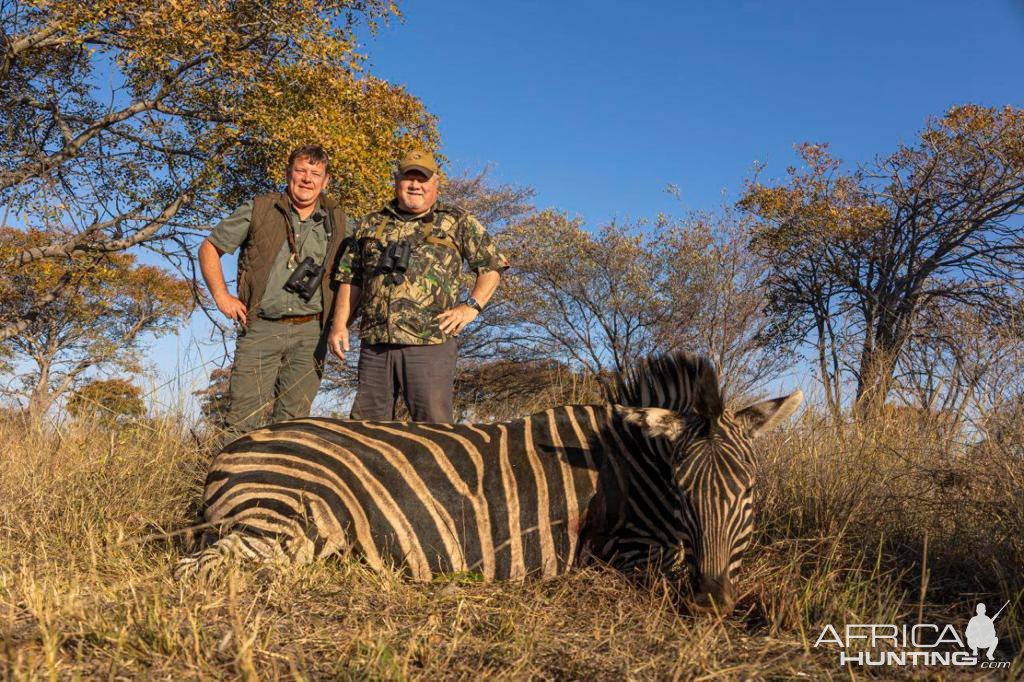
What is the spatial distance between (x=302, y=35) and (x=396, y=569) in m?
9.55

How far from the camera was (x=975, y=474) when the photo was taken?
4469 mm

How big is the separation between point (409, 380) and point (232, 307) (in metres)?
1.32

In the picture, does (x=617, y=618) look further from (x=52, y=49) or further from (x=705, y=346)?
(x=705, y=346)

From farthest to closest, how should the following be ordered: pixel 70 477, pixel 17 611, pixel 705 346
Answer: pixel 705 346 → pixel 70 477 → pixel 17 611

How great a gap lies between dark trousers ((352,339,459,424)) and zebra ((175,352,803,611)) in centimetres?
99

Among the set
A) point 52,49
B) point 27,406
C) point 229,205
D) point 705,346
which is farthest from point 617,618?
point 705,346

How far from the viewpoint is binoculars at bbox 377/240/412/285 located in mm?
4992

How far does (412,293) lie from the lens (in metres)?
5.02

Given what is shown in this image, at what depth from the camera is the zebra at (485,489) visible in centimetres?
335

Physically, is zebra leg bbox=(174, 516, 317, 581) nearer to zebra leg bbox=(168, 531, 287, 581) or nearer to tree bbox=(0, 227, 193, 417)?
zebra leg bbox=(168, 531, 287, 581)

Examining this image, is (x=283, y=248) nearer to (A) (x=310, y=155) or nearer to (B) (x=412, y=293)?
(A) (x=310, y=155)

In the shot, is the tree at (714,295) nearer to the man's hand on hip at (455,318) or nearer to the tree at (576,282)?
the tree at (576,282)

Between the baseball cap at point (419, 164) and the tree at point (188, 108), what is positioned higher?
the tree at point (188, 108)
